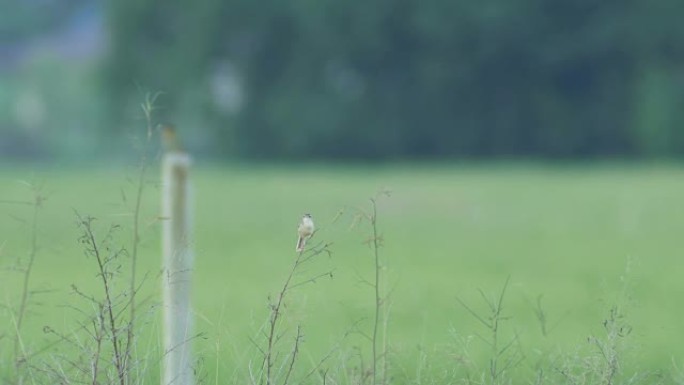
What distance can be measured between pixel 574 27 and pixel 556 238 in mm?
34800

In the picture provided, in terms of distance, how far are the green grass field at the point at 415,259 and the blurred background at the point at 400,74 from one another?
14017 mm

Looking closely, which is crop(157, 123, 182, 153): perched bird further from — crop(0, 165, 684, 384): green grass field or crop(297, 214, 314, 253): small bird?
crop(297, 214, 314, 253): small bird

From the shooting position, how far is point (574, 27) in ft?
187

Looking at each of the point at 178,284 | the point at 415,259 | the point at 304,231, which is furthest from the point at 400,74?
the point at 304,231

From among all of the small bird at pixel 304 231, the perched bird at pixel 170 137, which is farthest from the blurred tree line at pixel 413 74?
the small bird at pixel 304 231

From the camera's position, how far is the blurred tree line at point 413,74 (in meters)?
55.4

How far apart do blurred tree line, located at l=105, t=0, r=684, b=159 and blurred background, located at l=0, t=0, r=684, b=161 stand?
41 mm

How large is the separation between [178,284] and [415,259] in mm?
14512

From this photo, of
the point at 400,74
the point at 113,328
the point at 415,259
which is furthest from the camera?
the point at 400,74

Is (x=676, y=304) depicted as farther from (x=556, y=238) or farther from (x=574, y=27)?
(x=574, y=27)

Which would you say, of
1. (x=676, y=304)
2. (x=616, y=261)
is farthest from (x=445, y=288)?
(x=616, y=261)

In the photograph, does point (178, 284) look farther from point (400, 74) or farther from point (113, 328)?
point (400, 74)

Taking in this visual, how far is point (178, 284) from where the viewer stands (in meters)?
4.84

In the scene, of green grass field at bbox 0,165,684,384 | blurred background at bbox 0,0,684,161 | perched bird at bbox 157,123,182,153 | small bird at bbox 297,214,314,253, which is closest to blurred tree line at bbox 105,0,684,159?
blurred background at bbox 0,0,684,161
